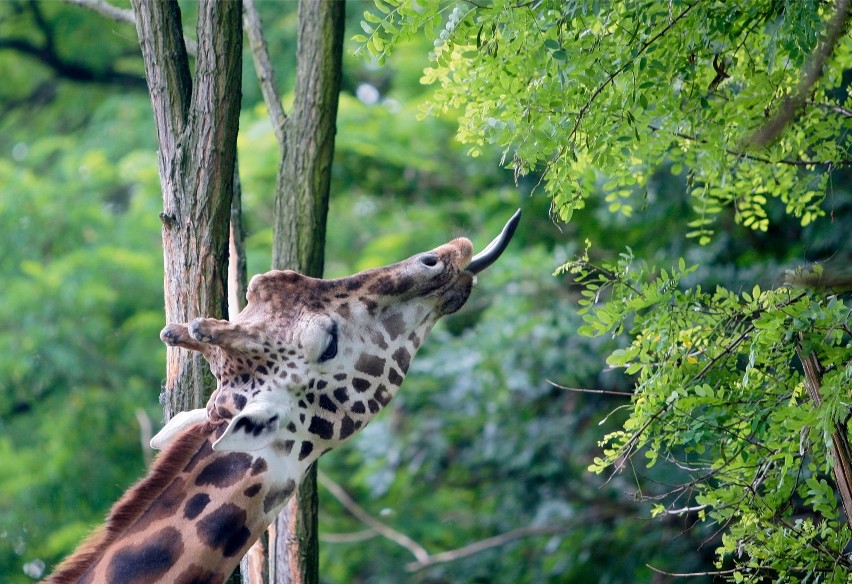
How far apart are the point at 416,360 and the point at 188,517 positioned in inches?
313

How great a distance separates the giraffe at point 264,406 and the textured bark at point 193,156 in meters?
0.31

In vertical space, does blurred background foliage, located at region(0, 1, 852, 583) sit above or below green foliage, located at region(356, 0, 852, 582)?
below

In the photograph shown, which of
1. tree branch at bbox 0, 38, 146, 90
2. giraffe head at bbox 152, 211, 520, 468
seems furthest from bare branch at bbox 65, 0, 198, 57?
tree branch at bbox 0, 38, 146, 90

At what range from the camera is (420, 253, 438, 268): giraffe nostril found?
13.0ft

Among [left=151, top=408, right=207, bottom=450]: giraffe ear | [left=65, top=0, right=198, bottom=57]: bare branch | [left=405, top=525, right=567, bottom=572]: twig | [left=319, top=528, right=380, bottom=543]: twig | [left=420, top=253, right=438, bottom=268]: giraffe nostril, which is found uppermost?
[left=65, top=0, right=198, bottom=57]: bare branch

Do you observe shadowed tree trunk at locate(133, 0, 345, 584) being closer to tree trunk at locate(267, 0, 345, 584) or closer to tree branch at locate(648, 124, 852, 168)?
tree trunk at locate(267, 0, 345, 584)

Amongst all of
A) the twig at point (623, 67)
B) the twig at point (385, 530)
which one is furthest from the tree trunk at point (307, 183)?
the twig at point (385, 530)

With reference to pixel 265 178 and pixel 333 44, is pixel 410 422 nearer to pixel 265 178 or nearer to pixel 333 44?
pixel 265 178

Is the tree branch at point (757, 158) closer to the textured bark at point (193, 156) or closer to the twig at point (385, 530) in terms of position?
the textured bark at point (193, 156)

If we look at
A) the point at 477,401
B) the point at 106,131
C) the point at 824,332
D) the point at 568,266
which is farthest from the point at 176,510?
the point at 106,131

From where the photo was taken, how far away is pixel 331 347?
12.5 feet

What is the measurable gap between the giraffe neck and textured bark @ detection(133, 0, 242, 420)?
54 cm

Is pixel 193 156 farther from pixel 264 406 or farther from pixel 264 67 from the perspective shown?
pixel 264 67

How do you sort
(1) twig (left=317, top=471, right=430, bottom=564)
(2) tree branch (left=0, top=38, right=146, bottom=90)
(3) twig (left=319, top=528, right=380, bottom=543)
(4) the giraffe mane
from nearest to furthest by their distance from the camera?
(4) the giraffe mane < (1) twig (left=317, top=471, right=430, bottom=564) < (3) twig (left=319, top=528, right=380, bottom=543) < (2) tree branch (left=0, top=38, right=146, bottom=90)
